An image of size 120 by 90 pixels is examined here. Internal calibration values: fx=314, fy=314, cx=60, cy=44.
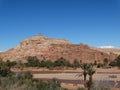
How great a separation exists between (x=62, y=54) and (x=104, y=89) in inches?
5863

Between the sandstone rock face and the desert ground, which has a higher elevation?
the sandstone rock face

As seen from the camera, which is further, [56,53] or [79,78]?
[56,53]

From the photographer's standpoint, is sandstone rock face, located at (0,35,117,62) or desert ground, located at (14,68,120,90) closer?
desert ground, located at (14,68,120,90)

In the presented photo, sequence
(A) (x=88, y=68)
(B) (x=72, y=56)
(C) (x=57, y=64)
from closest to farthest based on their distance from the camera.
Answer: (A) (x=88, y=68) < (C) (x=57, y=64) < (B) (x=72, y=56)

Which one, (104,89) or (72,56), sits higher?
(72,56)

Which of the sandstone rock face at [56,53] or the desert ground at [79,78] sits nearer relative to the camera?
the desert ground at [79,78]

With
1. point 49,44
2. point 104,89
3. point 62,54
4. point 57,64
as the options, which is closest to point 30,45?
point 49,44

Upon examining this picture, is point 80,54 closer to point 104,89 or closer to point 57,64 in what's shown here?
point 57,64

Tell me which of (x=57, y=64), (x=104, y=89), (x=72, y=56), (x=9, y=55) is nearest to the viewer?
(x=104, y=89)

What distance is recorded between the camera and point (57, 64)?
12669 centimetres

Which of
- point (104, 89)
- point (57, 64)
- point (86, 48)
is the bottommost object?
point (104, 89)

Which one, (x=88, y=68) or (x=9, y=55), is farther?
(x=9, y=55)

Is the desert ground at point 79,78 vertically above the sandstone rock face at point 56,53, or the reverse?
the sandstone rock face at point 56,53

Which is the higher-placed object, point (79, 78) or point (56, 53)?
point (56, 53)
